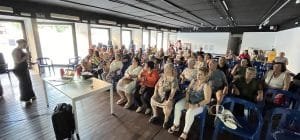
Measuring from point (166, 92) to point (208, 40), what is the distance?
420 inches

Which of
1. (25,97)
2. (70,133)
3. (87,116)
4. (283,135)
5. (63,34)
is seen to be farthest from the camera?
(63,34)

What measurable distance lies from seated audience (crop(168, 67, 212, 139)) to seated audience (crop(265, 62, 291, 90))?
1.64 m

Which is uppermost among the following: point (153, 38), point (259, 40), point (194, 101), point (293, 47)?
point (153, 38)

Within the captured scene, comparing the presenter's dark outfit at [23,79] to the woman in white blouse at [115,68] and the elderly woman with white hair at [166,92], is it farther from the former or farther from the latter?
the elderly woman with white hair at [166,92]

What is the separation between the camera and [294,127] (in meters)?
2.26

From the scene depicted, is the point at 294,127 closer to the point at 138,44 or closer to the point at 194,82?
the point at 194,82

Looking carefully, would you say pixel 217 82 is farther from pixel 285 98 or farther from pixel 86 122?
pixel 86 122

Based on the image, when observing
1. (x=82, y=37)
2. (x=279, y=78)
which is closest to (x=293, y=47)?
(x=279, y=78)

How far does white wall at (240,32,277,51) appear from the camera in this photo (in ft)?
31.8

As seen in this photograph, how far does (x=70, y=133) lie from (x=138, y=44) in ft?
26.9

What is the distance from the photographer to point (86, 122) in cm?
287

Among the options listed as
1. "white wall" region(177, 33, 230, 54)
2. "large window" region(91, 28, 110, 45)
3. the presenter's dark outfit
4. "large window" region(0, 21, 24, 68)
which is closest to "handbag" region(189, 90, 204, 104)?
the presenter's dark outfit

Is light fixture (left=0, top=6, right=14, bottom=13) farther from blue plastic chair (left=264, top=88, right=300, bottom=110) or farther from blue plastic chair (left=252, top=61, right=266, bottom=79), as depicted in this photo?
blue plastic chair (left=252, top=61, right=266, bottom=79)

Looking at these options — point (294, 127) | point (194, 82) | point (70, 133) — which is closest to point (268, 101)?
point (294, 127)
